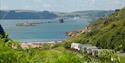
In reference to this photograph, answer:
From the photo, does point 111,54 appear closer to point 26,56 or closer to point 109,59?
point 109,59

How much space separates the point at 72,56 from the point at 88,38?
14447cm

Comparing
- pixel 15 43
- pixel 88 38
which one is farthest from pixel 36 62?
pixel 88 38

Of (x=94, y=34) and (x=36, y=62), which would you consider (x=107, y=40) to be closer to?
(x=94, y=34)

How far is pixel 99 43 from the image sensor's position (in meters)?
136

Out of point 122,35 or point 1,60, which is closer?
point 1,60

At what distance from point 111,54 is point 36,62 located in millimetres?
3011

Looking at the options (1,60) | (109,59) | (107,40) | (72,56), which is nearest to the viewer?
(1,60)

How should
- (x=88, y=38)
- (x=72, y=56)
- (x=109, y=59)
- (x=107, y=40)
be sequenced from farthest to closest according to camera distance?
(x=88, y=38) < (x=107, y=40) < (x=109, y=59) < (x=72, y=56)

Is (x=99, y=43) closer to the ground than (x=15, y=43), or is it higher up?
closer to the ground

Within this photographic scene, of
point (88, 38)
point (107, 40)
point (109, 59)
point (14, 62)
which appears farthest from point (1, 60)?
point (88, 38)

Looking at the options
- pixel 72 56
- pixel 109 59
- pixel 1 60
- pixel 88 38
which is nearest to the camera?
pixel 1 60

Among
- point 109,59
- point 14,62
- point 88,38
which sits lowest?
point 88,38

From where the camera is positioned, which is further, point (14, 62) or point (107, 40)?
point (107, 40)

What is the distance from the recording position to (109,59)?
1171cm
